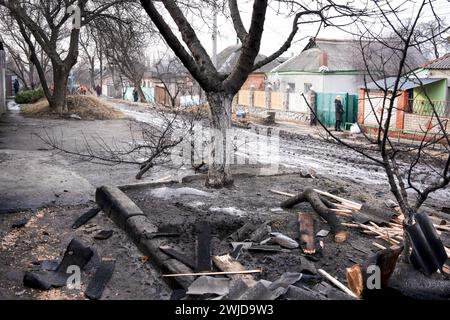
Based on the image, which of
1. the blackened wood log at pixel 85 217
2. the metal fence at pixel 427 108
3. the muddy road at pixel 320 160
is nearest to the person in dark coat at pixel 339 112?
the metal fence at pixel 427 108

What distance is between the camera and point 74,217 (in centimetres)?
641

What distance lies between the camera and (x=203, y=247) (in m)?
4.64

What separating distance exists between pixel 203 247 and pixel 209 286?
2.76 ft

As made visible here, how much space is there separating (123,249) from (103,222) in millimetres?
1048

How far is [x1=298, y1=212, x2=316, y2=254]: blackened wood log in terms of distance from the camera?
4.65m

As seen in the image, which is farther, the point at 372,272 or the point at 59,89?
the point at 59,89

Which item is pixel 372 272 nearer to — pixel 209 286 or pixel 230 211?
pixel 209 286

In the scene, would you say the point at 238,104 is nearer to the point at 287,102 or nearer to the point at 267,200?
the point at 287,102

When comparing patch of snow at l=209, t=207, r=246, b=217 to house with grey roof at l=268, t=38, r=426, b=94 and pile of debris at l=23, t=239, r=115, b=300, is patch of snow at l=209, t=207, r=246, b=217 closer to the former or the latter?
pile of debris at l=23, t=239, r=115, b=300

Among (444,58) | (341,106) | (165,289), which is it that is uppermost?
(444,58)

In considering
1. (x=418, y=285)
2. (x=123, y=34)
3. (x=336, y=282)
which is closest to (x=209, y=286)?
(x=336, y=282)

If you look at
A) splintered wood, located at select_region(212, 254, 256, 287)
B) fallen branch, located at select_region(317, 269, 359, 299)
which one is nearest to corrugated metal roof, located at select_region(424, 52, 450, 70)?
fallen branch, located at select_region(317, 269, 359, 299)

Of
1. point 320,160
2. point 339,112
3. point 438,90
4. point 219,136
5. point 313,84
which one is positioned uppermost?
point 313,84
